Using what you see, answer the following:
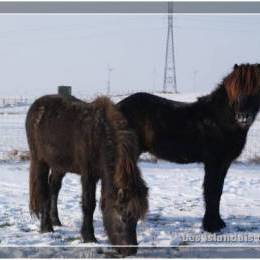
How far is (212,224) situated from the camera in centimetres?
585

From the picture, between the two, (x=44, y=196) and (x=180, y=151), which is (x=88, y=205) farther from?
(x=180, y=151)

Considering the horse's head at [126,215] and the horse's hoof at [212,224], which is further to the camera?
the horse's hoof at [212,224]

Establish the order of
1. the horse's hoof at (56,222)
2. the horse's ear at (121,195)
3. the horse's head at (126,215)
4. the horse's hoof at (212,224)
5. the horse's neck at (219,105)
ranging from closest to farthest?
1. the horse's head at (126,215)
2. the horse's ear at (121,195)
3. the horse's hoof at (212,224)
4. the horse's neck at (219,105)
5. the horse's hoof at (56,222)

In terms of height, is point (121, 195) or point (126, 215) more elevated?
point (121, 195)

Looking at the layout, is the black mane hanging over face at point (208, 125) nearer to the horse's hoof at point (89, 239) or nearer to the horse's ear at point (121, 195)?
the horse's hoof at point (89, 239)

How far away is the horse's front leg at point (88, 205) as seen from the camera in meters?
5.11

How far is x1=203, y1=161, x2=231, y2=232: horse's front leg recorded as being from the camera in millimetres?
5902

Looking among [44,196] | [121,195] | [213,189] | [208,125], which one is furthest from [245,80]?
[44,196]

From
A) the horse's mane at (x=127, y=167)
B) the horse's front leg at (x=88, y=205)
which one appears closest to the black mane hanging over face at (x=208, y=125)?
the horse's mane at (x=127, y=167)

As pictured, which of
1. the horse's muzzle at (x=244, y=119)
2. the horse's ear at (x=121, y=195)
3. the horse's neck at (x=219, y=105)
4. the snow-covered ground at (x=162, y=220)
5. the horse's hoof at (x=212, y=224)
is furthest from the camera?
the horse's neck at (x=219, y=105)

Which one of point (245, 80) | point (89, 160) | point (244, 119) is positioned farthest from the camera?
point (245, 80)

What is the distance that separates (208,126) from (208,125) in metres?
0.01

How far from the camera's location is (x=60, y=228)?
5.91 m

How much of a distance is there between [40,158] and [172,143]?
68.5 inches
